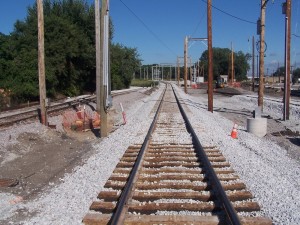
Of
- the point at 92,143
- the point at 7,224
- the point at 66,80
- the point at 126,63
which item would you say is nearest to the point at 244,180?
the point at 7,224

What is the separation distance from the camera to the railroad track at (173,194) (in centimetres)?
601

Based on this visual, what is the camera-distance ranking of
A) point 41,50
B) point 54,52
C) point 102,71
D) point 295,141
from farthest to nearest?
1. point 54,52
2. point 41,50
3. point 295,141
4. point 102,71

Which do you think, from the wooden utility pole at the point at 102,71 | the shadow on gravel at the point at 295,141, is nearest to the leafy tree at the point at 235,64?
the shadow on gravel at the point at 295,141

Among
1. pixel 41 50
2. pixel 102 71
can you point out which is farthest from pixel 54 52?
pixel 102 71

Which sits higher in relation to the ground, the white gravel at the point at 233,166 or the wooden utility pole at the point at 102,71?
the wooden utility pole at the point at 102,71

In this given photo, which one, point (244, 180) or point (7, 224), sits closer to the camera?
point (7, 224)

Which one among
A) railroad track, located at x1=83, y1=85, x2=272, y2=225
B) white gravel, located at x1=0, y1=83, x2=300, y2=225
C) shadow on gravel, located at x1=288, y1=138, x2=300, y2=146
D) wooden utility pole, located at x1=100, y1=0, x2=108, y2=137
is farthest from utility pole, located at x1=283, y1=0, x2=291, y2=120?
railroad track, located at x1=83, y1=85, x2=272, y2=225

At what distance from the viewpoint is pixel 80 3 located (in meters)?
48.8

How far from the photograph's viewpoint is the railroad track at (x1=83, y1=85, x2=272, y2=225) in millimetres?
6012

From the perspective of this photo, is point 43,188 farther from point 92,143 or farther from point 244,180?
point 92,143

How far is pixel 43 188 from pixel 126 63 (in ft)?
223

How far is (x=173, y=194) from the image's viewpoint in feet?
23.5

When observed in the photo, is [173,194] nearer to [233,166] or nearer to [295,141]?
[233,166]

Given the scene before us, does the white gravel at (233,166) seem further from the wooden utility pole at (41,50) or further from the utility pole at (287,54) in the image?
the utility pole at (287,54)
